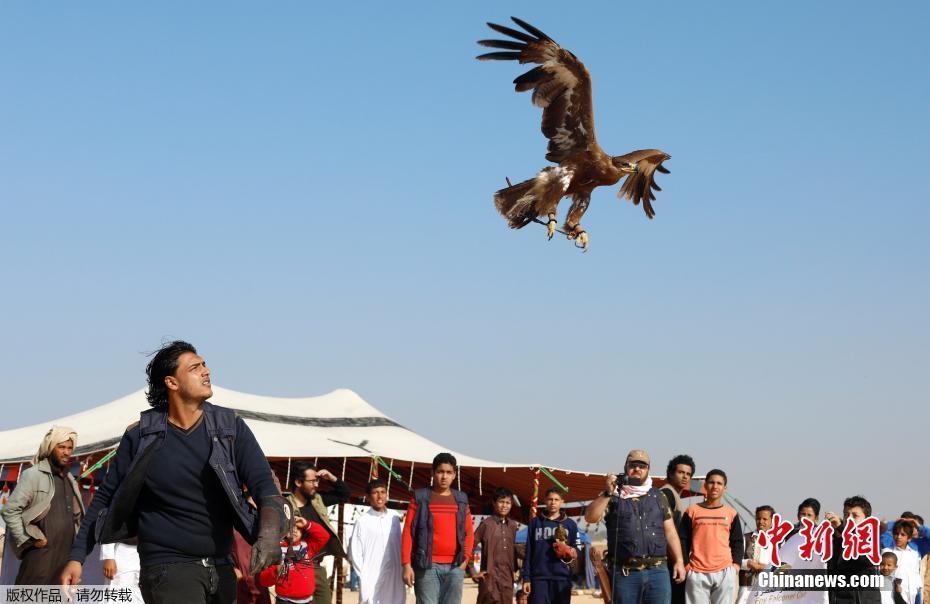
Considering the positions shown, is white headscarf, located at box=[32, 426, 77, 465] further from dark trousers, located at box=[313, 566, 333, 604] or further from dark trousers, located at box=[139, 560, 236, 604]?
dark trousers, located at box=[139, 560, 236, 604]

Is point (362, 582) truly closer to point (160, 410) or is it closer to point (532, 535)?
point (532, 535)

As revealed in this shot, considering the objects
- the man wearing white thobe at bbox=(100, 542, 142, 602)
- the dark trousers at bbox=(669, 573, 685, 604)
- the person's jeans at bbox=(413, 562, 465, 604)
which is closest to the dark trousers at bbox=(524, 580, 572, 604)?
the person's jeans at bbox=(413, 562, 465, 604)

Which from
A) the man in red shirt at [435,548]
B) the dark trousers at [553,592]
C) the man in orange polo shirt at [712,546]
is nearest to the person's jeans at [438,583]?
the man in red shirt at [435,548]

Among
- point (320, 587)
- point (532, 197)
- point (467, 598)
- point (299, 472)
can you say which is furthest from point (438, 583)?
point (467, 598)

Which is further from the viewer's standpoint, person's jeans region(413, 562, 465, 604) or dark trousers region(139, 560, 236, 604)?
person's jeans region(413, 562, 465, 604)

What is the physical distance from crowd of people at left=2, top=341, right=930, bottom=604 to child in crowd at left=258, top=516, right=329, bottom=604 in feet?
0.04

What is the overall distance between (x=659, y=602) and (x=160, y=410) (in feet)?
15.0

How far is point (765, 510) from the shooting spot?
428 inches

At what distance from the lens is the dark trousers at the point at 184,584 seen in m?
4.48

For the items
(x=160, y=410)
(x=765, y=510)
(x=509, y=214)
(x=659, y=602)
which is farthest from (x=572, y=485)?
(x=160, y=410)

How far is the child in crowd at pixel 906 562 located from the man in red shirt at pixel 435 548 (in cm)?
399

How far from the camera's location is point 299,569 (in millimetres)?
8336

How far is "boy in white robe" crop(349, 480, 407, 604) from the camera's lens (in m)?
10.0

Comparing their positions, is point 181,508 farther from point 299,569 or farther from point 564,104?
point 564,104
